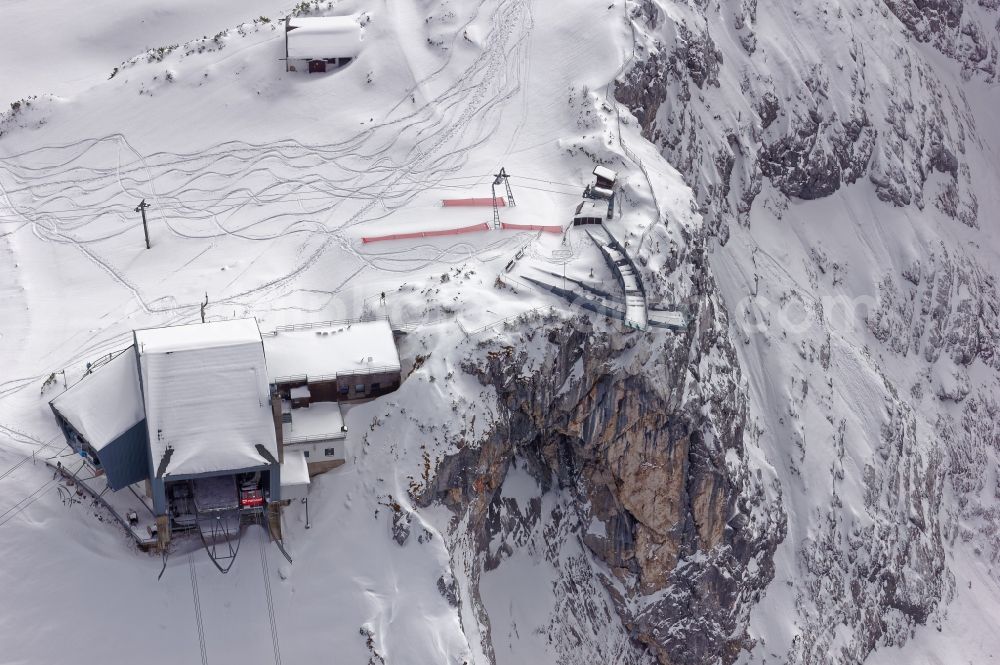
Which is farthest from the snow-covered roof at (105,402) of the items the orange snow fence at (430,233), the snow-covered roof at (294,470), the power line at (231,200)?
the power line at (231,200)

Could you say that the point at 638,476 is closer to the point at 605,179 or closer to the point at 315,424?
the point at 605,179

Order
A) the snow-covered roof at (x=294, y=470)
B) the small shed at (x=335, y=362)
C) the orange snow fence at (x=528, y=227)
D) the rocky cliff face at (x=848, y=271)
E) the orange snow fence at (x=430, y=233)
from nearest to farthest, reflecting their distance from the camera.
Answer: the snow-covered roof at (x=294, y=470) → the small shed at (x=335, y=362) → the orange snow fence at (x=430, y=233) → the orange snow fence at (x=528, y=227) → the rocky cliff face at (x=848, y=271)

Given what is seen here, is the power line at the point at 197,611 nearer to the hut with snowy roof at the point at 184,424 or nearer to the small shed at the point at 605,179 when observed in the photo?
the hut with snowy roof at the point at 184,424

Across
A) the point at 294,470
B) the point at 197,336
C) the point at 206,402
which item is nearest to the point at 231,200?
the point at 197,336

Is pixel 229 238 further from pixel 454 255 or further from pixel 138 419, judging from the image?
pixel 138 419

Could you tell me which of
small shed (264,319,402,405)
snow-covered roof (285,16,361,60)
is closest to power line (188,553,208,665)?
small shed (264,319,402,405)

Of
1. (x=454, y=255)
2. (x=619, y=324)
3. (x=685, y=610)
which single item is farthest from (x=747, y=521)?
(x=454, y=255)
